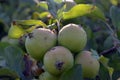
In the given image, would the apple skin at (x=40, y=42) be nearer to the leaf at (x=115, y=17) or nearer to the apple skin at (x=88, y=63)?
the apple skin at (x=88, y=63)

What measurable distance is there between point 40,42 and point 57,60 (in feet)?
0.26

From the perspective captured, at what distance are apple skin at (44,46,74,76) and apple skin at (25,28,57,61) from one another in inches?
1.1

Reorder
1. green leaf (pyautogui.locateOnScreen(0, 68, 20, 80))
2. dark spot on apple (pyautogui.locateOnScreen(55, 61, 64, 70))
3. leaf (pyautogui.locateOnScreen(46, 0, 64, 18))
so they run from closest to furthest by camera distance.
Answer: dark spot on apple (pyautogui.locateOnScreen(55, 61, 64, 70)) < green leaf (pyautogui.locateOnScreen(0, 68, 20, 80)) < leaf (pyautogui.locateOnScreen(46, 0, 64, 18))

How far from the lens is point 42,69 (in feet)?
3.68

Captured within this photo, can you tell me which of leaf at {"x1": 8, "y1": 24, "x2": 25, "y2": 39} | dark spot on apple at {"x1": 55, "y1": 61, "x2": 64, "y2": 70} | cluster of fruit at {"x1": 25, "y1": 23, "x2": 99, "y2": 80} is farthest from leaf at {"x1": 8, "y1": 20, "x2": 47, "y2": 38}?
dark spot on apple at {"x1": 55, "y1": 61, "x2": 64, "y2": 70}

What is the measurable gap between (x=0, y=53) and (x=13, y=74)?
0.47 feet

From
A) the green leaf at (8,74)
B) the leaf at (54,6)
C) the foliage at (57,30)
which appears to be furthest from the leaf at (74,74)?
the leaf at (54,6)

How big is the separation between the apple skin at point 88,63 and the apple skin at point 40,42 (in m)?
0.09

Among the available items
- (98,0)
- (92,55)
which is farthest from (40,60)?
(98,0)

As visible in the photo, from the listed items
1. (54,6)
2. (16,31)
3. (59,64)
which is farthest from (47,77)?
(54,6)

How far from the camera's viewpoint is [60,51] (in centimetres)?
102

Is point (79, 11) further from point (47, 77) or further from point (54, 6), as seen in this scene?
point (47, 77)

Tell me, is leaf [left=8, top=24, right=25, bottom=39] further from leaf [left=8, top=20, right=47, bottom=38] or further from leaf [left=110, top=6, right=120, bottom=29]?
leaf [left=110, top=6, right=120, bottom=29]

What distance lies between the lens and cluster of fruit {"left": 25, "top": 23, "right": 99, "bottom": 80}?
1023 millimetres
